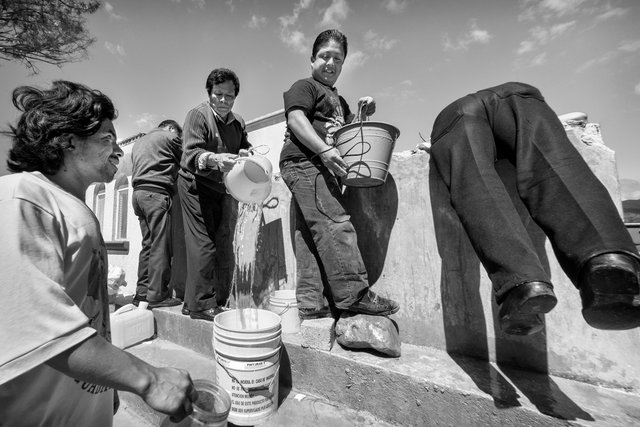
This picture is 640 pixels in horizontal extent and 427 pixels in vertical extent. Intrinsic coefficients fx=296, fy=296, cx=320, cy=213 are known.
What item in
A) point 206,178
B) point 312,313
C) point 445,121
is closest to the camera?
point 445,121

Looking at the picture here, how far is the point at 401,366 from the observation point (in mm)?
1562

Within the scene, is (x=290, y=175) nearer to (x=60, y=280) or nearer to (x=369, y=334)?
(x=369, y=334)

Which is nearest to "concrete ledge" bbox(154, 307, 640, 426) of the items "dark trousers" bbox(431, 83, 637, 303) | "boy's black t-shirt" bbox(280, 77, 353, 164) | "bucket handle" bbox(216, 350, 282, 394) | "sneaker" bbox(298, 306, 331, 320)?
"sneaker" bbox(298, 306, 331, 320)

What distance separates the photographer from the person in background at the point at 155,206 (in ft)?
9.36

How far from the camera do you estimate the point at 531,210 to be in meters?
1.23

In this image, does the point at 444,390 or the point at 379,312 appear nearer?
the point at 444,390

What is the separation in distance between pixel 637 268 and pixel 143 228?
A: 367cm

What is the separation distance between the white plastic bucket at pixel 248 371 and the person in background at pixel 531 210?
1.15m

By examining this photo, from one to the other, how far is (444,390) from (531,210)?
90cm

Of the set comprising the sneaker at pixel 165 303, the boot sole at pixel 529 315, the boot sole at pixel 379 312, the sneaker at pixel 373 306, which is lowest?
the sneaker at pixel 165 303

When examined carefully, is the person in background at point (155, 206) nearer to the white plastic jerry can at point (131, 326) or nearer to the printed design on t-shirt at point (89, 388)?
the white plastic jerry can at point (131, 326)

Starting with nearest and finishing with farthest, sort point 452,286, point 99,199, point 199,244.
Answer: point 452,286 < point 199,244 < point 99,199

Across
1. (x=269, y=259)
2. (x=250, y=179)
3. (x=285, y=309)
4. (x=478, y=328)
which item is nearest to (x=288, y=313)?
(x=285, y=309)

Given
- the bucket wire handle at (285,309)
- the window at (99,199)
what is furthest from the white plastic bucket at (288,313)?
the window at (99,199)
